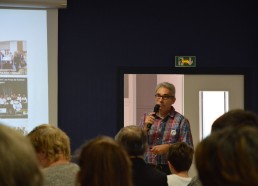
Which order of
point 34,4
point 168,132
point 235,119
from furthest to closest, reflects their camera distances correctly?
point 34,4 → point 168,132 → point 235,119

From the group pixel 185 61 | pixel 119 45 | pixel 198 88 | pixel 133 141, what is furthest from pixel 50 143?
pixel 198 88

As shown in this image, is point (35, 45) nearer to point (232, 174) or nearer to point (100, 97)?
point (100, 97)

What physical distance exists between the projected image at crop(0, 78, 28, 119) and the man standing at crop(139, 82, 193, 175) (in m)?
1.60

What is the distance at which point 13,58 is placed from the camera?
18.6 ft

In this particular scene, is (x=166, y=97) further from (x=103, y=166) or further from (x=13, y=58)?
(x=103, y=166)

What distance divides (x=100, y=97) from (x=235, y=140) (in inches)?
182

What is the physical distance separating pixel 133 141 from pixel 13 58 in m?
3.02

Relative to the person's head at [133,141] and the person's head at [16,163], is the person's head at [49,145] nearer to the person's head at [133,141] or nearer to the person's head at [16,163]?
the person's head at [133,141]

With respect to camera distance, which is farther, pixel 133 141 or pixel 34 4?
pixel 34 4

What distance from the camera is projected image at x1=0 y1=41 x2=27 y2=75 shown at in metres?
5.66

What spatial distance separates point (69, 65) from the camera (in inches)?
231

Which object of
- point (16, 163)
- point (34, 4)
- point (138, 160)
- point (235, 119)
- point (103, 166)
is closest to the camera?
point (16, 163)

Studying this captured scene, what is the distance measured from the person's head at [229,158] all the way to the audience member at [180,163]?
2.12 m

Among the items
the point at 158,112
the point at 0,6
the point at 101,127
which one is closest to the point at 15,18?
the point at 0,6
